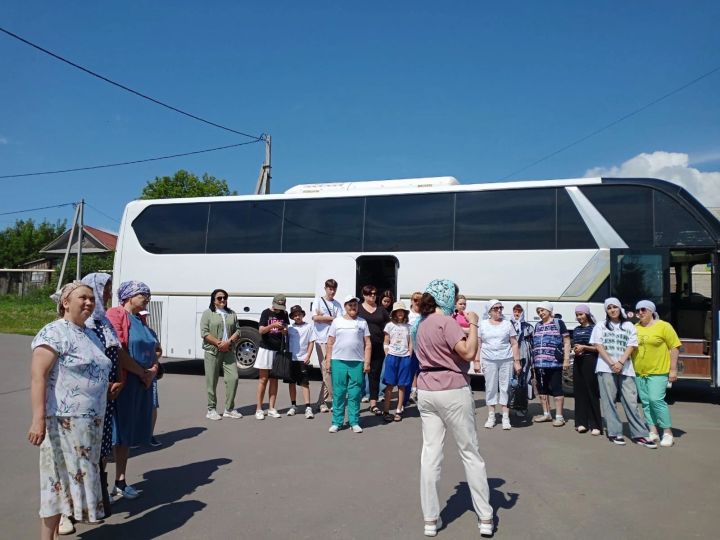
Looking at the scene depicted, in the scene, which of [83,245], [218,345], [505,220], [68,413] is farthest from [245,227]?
[83,245]

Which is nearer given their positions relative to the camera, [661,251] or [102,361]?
[102,361]

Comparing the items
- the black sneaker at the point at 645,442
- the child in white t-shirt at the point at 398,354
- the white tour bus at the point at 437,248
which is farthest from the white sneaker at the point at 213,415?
the black sneaker at the point at 645,442

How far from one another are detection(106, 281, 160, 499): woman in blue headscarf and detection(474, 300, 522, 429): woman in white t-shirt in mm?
4514

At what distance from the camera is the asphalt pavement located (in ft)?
13.9

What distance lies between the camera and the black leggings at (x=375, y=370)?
8797mm

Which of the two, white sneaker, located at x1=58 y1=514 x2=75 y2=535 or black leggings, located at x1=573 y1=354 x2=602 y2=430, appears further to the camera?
black leggings, located at x1=573 y1=354 x2=602 y2=430

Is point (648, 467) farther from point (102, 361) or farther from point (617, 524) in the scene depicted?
point (102, 361)

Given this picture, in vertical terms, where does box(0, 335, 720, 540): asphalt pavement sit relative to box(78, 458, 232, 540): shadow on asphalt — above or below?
above

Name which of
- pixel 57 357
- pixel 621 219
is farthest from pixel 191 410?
pixel 621 219

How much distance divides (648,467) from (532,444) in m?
1.32

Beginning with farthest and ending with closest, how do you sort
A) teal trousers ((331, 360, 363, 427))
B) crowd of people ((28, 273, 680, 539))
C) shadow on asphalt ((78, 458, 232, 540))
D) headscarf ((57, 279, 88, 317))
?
1. teal trousers ((331, 360, 363, 427))
2. shadow on asphalt ((78, 458, 232, 540))
3. headscarf ((57, 279, 88, 317))
4. crowd of people ((28, 273, 680, 539))

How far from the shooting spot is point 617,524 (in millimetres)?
4336

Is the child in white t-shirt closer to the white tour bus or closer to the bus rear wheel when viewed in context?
the white tour bus

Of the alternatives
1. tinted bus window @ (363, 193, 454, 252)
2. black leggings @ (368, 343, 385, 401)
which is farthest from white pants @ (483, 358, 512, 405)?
tinted bus window @ (363, 193, 454, 252)
